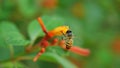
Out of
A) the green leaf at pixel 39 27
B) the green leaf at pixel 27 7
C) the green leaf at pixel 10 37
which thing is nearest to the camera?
the green leaf at pixel 10 37

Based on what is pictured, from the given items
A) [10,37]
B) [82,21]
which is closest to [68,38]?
[10,37]

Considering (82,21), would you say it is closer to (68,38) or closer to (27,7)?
(27,7)

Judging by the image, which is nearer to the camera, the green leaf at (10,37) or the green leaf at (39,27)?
the green leaf at (10,37)

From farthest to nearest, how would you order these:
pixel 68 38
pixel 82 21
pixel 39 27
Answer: pixel 82 21 < pixel 39 27 < pixel 68 38

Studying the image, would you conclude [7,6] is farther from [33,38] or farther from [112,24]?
[112,24]

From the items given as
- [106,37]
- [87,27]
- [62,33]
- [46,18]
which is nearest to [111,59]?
[106,37]

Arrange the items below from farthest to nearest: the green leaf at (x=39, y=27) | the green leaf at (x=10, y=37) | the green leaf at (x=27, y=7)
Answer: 1. the green leaf at (x=27, y=7)
2. the green leaf at (x=39, y=27)
3. the green leaf at (x=10, y=37)

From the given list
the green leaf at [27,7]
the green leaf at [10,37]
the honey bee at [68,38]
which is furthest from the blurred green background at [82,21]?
the honey bee at [68,38]

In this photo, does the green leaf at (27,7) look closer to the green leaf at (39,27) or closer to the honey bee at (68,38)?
the green leaf at (39,27)
